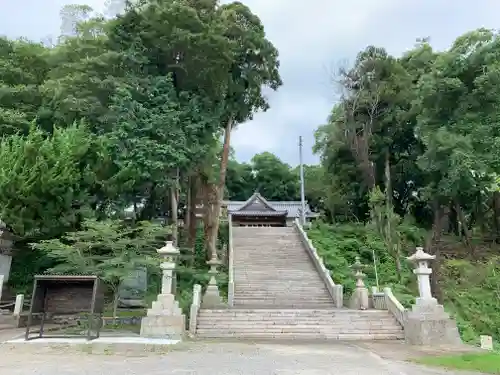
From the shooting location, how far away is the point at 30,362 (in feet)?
22.0

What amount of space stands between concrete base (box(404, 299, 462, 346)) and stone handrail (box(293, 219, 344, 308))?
171 inches

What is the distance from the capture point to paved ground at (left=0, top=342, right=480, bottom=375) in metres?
6.12

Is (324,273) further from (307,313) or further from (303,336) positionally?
(303,336)

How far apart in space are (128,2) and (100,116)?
5.35 metres

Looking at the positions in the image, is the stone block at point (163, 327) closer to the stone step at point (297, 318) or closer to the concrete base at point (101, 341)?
the concrete base at point (101, 341)

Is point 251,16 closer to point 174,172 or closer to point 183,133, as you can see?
point 183,133

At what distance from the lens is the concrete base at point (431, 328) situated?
10227mm

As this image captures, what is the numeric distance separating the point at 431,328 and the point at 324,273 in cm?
717

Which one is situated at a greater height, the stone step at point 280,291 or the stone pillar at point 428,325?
the stone step at point 280,291

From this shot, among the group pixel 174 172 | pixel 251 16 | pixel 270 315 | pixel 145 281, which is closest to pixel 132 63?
pixel 174 172

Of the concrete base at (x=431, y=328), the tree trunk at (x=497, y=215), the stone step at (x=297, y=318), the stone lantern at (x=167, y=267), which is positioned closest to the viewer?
the concrete base at (x=431, y=328)

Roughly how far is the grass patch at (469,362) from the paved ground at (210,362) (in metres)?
0.59

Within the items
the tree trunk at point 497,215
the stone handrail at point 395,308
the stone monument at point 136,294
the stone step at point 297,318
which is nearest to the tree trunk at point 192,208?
the stone monument at point 136,294

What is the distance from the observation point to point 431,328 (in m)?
10.3
